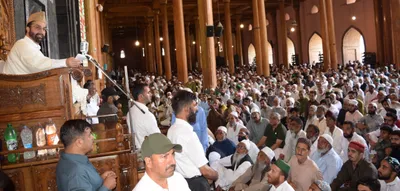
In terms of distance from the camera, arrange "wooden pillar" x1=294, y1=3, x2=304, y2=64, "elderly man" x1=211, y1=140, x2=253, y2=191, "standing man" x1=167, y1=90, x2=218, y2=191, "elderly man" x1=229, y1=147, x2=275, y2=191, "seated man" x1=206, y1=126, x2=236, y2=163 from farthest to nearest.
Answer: "wooden pillar" x1=294, y1=3, x2=304, y2=64, "seated man" x1=206, y1=126, x2=236, y2=163, "elderly man" x1=211, y1=140, x2=253, y2=191, "elderly man" x1=229, y1=147, x2=275, y2=191, "standing man" x1=167, y1=90, x2=218, y2=191

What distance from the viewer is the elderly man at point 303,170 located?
521cm

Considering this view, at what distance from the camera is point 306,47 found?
30609mm

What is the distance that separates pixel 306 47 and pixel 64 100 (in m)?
28.1

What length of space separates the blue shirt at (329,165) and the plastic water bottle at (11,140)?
12.0ft

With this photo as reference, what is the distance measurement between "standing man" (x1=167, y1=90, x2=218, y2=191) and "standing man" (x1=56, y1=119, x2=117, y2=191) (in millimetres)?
630

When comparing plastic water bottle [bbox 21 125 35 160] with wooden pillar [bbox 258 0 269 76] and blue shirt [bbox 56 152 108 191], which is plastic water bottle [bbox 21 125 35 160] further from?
wooden pillar [bbox 258 0 269 76]

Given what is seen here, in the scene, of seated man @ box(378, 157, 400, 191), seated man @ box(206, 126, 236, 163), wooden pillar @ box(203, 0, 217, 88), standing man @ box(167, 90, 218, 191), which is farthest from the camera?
wooden pillar @ box(203, 0, 217, 88)

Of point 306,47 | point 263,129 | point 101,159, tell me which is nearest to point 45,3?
point 263,129

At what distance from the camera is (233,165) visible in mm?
6375

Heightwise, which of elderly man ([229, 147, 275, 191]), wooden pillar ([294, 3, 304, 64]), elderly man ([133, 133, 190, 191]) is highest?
wooden pillar ([294, 3, 304, 64])

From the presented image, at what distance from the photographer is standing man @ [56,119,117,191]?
9.65ft

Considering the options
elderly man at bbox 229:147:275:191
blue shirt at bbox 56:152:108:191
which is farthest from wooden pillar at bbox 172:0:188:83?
blue shirt at bbox 56:152:108:191

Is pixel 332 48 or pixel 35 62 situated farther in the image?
pixel 332 48

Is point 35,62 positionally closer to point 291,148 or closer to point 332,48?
point 291,148
